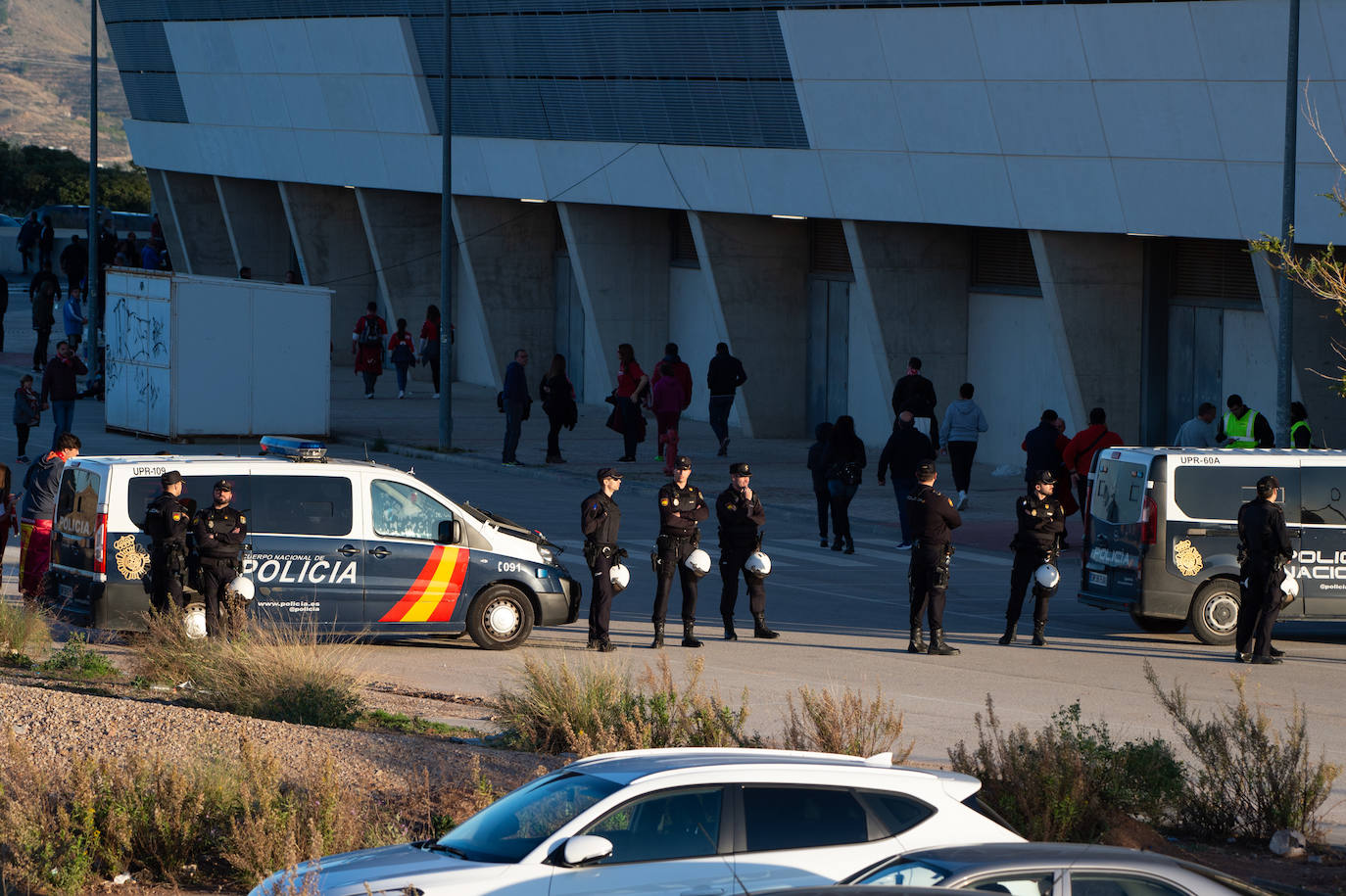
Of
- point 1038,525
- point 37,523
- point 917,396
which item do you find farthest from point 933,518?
point 917,396

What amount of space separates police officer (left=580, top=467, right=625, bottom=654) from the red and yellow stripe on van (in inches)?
47.3

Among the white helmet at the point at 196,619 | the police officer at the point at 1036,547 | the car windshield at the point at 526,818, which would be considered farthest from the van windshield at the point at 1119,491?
the car windshield at the point at 526,818

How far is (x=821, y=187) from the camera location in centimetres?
3291

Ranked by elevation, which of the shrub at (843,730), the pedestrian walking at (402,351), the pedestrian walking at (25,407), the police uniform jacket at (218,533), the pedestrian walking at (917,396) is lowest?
the shrub at (843,730)

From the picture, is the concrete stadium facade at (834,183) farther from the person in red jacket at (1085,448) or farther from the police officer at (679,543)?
the police officer at (679,543)

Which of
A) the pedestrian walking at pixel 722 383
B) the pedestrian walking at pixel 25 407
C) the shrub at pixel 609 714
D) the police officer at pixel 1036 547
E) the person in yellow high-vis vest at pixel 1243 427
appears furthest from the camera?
the pedestrian walking at pixel 722 383

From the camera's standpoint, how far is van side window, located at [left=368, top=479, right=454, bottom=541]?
55.5 ft

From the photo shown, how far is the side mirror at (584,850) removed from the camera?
736cm

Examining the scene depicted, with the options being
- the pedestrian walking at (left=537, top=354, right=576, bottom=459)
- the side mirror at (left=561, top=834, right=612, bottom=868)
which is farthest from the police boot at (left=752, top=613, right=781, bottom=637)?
the pedestrian walking at (left=537, top=354, right=576, bottom=459)

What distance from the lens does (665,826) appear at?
757 centimetres

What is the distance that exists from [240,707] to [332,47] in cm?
3515

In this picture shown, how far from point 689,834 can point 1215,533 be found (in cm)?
1100

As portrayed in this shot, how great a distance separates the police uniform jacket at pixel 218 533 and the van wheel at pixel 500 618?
7.40ft

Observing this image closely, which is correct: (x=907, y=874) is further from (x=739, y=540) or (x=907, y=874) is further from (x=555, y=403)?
(x=555, y=403)
